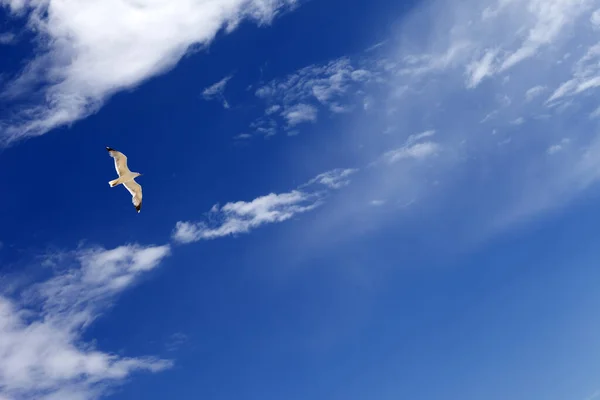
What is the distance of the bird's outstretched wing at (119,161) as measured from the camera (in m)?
78.9

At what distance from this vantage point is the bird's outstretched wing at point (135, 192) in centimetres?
8538

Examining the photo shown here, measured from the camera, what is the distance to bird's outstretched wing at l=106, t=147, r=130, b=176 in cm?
7888

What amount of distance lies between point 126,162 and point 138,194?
20.9 feet

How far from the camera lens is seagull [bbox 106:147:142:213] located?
79750mm

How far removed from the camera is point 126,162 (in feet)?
267

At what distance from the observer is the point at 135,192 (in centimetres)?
8606

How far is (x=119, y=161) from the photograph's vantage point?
80.4 m

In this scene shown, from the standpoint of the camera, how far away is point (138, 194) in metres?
86.3

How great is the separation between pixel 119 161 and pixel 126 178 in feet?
11.7

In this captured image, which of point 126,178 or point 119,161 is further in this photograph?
point 126,178

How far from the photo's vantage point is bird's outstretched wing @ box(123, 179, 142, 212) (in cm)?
8538

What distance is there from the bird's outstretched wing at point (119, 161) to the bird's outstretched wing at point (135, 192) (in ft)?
10.5

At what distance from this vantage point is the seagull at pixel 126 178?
79.8 metres
